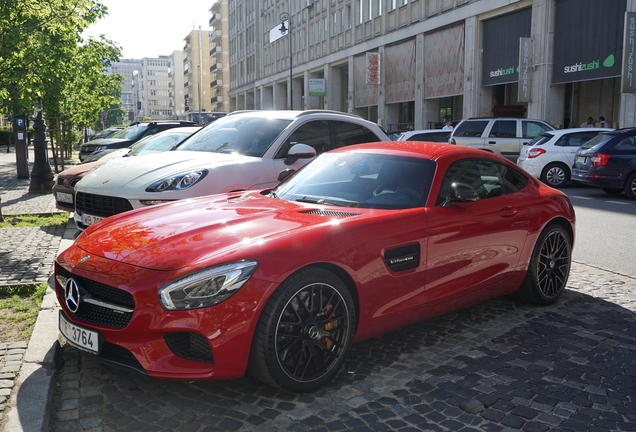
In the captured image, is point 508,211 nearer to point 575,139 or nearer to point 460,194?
point 460,194

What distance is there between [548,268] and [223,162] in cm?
365

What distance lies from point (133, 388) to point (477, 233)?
264 cm

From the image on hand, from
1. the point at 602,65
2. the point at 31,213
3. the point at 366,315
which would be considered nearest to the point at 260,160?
the point at 366,315

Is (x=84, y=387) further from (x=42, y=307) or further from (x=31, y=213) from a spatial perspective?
(x=31, y=213)

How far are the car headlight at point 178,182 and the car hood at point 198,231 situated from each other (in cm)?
205

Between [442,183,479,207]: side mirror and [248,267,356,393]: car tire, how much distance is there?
125 cm

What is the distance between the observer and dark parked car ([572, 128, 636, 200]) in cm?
1441

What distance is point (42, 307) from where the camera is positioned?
517 centimetres

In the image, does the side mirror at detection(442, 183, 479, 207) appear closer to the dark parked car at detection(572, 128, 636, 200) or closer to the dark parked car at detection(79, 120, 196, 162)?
the dark parked car at detection(572, 128, 636, 200)

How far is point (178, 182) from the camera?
6.95 meters

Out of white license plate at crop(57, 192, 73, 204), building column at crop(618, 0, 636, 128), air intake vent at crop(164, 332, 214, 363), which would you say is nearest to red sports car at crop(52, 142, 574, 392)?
air intake vent at crop(164, 332, 214, 363)

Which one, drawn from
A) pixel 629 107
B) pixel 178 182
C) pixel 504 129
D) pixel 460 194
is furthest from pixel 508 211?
pixel 629 107

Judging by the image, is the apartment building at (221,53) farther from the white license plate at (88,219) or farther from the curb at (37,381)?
the curb at (37,381)

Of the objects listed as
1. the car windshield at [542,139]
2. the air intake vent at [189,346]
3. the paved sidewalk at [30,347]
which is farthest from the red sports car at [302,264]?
the car windshield at [542,139]
